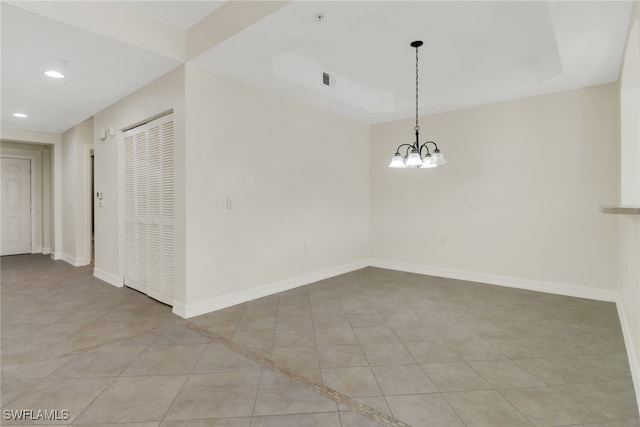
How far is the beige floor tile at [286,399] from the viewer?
1810 millimetres

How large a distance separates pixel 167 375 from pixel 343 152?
413 centimetres

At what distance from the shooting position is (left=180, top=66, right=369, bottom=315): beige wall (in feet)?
10.9

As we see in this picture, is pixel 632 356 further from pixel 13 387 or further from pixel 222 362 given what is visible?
pixel 13 387

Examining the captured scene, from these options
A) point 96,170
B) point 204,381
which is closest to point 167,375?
point 204,381

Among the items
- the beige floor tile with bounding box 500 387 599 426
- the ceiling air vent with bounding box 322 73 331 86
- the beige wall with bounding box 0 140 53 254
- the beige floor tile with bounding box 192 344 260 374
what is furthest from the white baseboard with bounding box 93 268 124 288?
the beige floor tile with bounding box 500 387 599 426

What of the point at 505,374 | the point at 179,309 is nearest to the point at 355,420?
the point at 505,374

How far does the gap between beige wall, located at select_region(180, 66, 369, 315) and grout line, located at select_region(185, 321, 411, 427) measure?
2.73ft

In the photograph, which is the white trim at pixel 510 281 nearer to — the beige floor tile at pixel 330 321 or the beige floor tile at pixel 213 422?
the beige floor tile at pixel 330 321

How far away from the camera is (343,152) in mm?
5340

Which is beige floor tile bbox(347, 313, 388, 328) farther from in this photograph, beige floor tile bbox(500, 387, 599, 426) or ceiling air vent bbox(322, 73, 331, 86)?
ceiling air vent bbox(322, 73, 331, 86)

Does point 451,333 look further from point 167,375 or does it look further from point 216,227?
point 216,227

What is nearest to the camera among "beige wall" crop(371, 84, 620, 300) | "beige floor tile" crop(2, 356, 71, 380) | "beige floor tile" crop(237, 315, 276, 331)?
"beige floor tile" crop(2, 356, 71, 380)

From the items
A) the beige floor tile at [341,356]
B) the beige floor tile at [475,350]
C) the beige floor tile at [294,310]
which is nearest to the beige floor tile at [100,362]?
the beige floor tile at [294,310]

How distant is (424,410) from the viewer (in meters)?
1.81
